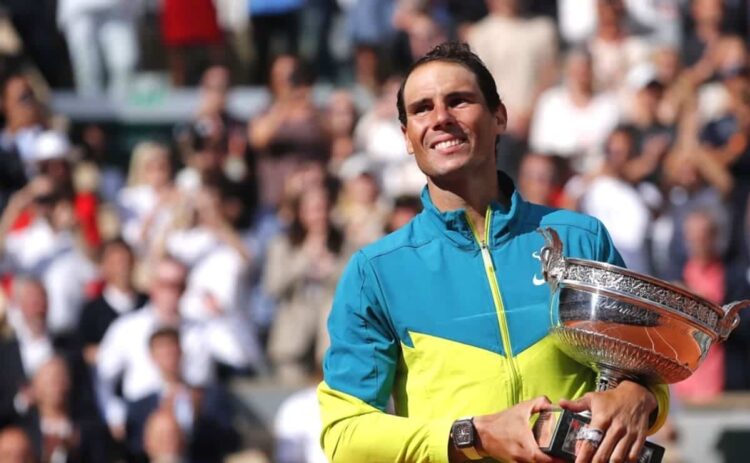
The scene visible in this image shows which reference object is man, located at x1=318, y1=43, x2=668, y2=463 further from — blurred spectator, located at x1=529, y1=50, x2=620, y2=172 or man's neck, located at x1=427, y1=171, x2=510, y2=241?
blurred spectator, located at x1=529, y1=50, x2=620, y2=172

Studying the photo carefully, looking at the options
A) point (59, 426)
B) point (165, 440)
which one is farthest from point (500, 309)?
point (59, 426)

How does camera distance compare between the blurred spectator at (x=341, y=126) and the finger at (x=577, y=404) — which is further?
the blurred spectator at (x=341, y=126)

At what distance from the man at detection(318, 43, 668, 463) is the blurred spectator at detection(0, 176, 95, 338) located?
6.43 meters

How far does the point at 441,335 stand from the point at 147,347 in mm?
6083

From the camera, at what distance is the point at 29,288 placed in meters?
9.94

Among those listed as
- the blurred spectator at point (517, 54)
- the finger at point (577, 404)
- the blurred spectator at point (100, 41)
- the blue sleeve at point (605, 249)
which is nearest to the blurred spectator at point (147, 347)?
the blurred spectator at point (517, 54)

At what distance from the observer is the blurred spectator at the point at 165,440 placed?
8.93 metres

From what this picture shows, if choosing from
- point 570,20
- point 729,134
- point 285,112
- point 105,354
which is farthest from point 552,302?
point 570,20

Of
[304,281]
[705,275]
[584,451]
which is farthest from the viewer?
[304,281]

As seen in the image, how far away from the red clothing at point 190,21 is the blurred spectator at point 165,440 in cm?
520

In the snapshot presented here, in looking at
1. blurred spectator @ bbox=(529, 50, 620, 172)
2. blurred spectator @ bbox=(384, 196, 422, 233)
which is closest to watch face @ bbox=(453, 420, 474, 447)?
blurred spectator @ bbox=(384, 196, 422, 233)

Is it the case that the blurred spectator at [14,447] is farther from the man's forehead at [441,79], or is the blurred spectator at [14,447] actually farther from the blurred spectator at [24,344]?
the man's forehead at [441,79]

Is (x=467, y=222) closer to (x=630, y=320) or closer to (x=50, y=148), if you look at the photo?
(x=630, y=320)

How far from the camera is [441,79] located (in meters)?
3.73
